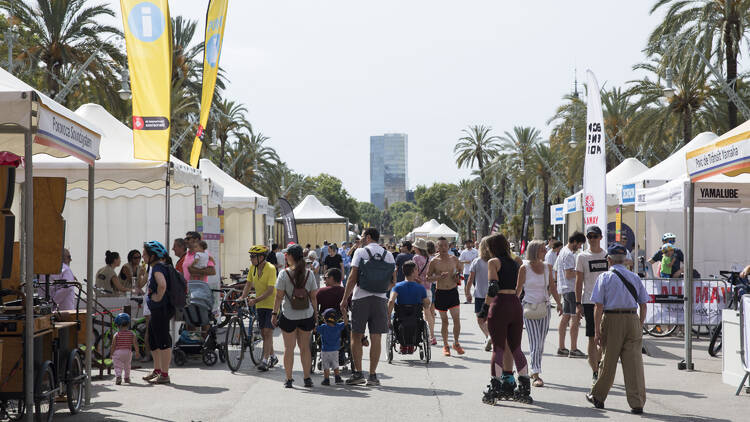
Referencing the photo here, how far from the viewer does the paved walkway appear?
855cm

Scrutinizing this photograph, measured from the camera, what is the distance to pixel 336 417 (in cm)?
838

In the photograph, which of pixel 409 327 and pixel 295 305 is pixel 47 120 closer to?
pixel 295 305

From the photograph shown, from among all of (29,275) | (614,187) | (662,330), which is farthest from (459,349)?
(614,187)

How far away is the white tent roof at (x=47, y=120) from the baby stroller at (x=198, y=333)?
4.03 metres

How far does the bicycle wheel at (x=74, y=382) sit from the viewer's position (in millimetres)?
8453

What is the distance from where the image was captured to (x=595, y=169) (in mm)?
16844

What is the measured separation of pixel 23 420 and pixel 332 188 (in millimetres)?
157622

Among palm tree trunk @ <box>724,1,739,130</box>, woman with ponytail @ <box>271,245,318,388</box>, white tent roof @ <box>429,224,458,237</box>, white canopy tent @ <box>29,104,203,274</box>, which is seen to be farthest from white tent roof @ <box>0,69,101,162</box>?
white tent roof @ <box>429,224,458,237</box>

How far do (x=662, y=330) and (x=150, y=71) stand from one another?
34.4 ft

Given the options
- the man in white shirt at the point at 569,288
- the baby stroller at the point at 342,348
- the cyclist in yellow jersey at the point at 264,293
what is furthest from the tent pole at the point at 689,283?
the cyclist in yellow jersey at the point at 264,293

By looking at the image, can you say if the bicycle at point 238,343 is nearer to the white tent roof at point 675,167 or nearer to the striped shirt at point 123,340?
the striped shirt at point 123,340

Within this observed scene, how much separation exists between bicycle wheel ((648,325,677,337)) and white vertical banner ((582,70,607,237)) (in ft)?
6.42

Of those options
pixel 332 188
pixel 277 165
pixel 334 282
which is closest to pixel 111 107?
pixel 334 282

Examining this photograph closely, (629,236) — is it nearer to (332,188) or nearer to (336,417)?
(336,417)
